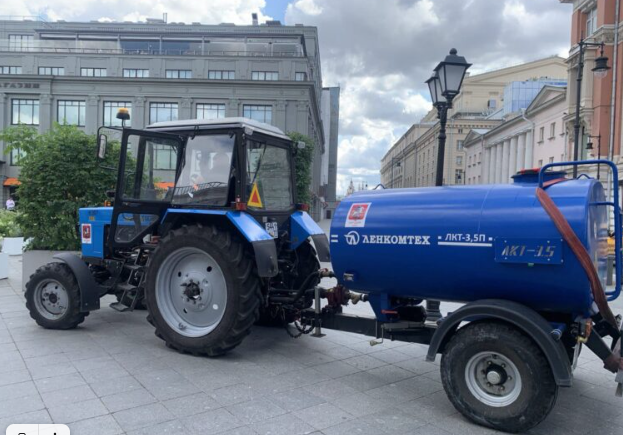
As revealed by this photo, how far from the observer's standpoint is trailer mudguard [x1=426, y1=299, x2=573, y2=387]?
142 inches

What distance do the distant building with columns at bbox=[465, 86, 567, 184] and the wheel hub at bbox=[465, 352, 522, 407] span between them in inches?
1579

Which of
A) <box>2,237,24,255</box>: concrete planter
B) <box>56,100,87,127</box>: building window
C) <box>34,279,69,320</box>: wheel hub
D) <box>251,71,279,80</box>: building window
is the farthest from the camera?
<box>251,71,279,80</box>: building window

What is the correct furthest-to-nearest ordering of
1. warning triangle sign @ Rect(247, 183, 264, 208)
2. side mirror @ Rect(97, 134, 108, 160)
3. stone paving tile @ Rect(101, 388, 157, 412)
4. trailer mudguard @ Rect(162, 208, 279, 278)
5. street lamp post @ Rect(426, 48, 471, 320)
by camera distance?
street lamp post @ Rect(426, 48, 471, 320), side mirror @ Rect(97, 134, 108, 160), warning triangle sign @ Rect(247, 183, 264, 208), trailer mudguard @ Rect(162, 208, 279, 278), stone paving tile @ Rect(101, 388, 157, 412)

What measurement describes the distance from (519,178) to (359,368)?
2600 mm

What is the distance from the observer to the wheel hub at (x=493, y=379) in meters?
3.85

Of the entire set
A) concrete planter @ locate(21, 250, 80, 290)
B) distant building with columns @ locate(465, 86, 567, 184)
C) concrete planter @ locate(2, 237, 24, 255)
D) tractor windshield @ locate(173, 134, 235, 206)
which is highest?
distant building with columns @ locate(465, 86, 567, 184)

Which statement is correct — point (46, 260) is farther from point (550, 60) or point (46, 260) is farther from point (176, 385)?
point (550, 60)

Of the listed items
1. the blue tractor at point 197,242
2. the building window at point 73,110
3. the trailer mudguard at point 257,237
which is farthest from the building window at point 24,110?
the trailer mudguard at point 257,237

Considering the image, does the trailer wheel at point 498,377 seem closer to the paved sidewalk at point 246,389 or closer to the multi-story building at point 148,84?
the paved sidewalk at point 246,389

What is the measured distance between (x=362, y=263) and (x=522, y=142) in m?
55.1

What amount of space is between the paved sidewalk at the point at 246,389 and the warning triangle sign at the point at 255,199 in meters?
1.74

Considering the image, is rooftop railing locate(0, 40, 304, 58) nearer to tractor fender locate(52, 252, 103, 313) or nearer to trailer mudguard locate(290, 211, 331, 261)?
trailer mudguard locate(290, 211, 331, 261)

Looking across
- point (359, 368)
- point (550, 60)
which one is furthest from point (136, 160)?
point (550, 60)

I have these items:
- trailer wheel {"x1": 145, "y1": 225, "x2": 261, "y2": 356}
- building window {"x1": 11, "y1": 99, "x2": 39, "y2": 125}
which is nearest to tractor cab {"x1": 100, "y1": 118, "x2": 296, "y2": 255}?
trailer wheel {"x1": 145, "y1": 225, "x2": 261, "y2": 356}
